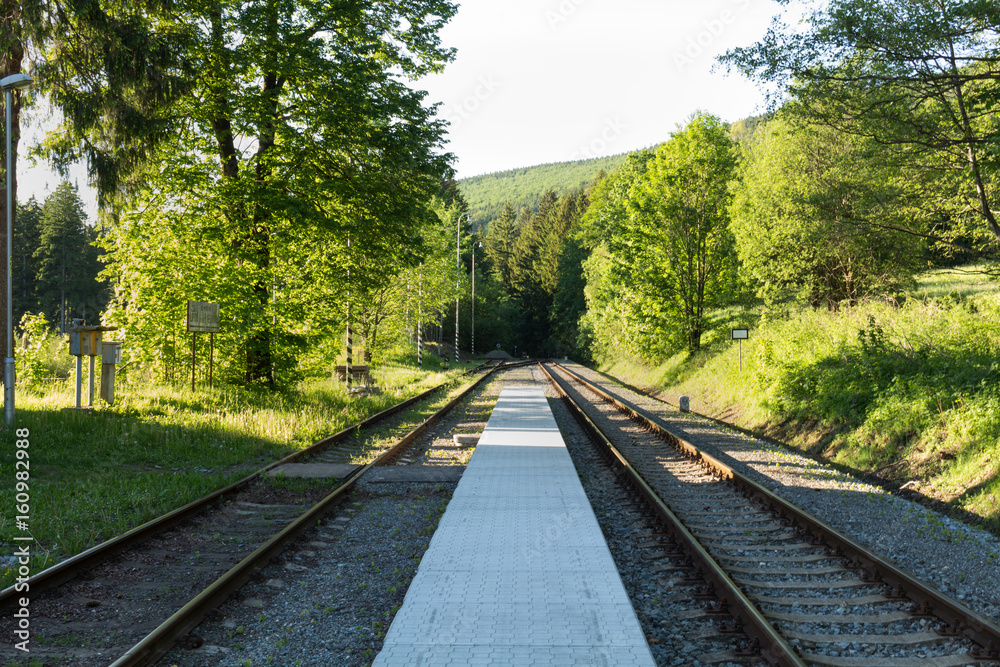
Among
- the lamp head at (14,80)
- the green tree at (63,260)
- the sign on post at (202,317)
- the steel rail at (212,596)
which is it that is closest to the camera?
the steel rail at (212,596)

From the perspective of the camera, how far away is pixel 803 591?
547 cm

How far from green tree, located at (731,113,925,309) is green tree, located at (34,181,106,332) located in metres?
64.7

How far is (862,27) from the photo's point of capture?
991cm

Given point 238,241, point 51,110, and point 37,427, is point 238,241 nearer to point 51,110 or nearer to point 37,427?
point 51,110

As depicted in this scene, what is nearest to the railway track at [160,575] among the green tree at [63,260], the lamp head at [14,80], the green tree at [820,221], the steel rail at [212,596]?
the steel rail at [212,596]

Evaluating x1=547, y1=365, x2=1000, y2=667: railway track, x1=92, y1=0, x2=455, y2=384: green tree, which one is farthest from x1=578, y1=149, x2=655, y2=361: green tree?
x1=547, y1=365, x2=1000, y2=667: railway track

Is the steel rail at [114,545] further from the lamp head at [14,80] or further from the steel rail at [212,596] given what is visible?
the lamp head at [14,80]

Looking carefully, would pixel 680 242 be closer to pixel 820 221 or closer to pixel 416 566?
pixel 820 221

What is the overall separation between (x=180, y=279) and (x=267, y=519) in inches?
374

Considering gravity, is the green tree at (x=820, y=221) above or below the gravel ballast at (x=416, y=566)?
above

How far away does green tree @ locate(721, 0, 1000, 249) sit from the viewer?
9664mm

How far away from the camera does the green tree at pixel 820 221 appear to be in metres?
13.8

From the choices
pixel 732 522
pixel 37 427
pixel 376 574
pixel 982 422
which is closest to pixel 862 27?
Answer: pixel 982 422

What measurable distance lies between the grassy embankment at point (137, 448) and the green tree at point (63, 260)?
5843 centimetres
